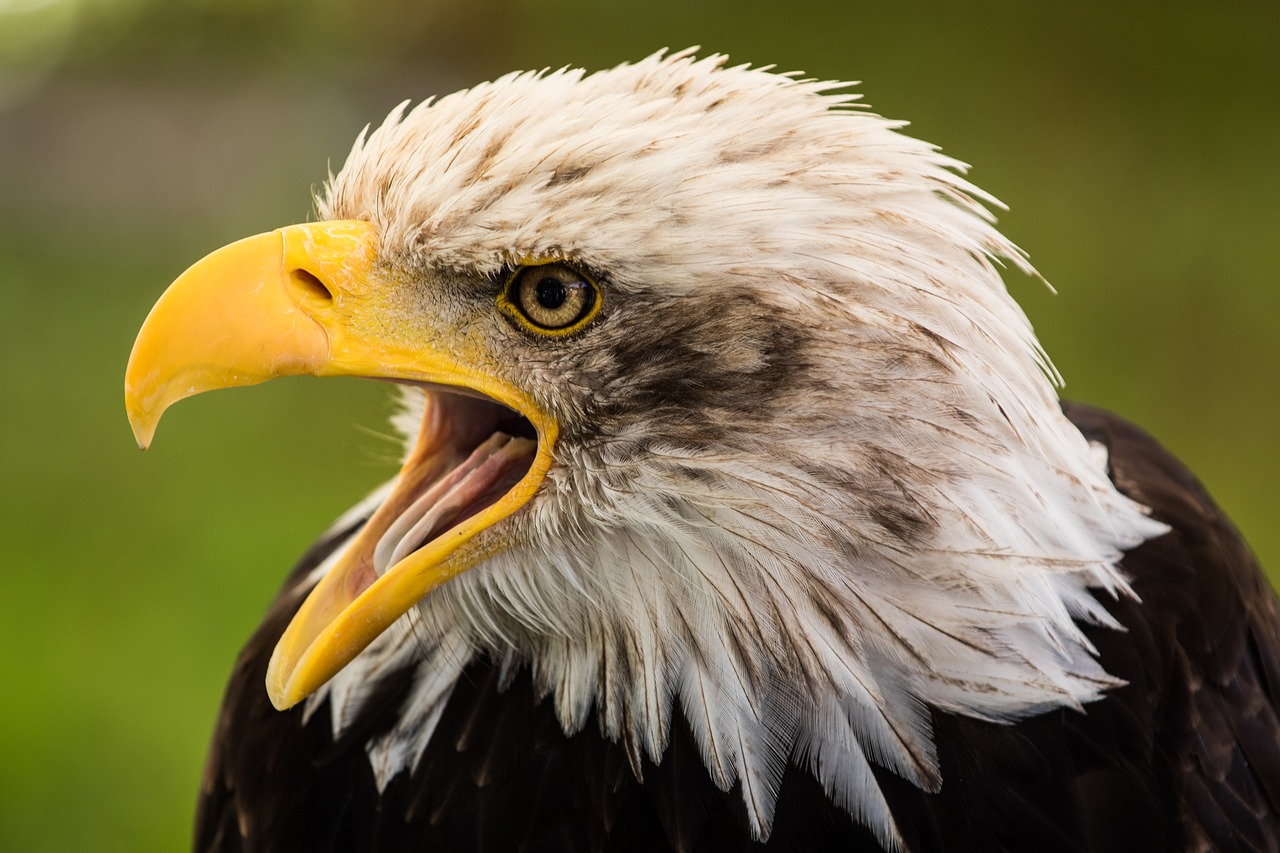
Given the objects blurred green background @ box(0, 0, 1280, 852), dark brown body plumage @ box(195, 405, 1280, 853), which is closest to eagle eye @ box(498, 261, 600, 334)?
dark brown body plumage @ box(195, 405, 1280, 853)

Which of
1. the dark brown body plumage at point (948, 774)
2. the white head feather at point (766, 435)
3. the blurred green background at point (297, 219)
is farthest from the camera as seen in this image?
the blurred green background at point (297, 219)

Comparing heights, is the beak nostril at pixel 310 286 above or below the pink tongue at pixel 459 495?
above

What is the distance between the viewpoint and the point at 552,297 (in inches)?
52.1

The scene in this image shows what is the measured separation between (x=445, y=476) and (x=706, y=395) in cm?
40

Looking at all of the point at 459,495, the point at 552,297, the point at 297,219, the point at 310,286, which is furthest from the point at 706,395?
the point at 297,219

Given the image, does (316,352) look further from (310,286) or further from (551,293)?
(551,293)

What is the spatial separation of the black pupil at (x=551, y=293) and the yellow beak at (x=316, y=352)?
0.30 feet

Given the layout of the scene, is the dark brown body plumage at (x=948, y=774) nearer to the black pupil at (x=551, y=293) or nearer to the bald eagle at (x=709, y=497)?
the bald eagle at (x=709, y=497)

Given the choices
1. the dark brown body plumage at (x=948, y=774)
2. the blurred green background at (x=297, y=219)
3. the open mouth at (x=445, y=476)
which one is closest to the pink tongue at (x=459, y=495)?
the open mouth at (x=445, y=476)

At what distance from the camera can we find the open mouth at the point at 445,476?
1464mm

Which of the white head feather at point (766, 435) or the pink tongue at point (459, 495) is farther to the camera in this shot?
the pink tongue at point (459, 495)

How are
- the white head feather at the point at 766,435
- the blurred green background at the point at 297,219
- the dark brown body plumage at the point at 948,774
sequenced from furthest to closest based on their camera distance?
the blurred green background at the point at 297,219, the dark brown body plumage at the point at 948,774, the white head feather at the point at 766,435

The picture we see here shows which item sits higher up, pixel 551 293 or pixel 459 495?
pixel 551 293

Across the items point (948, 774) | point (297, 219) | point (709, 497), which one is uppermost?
point (297, 219)
